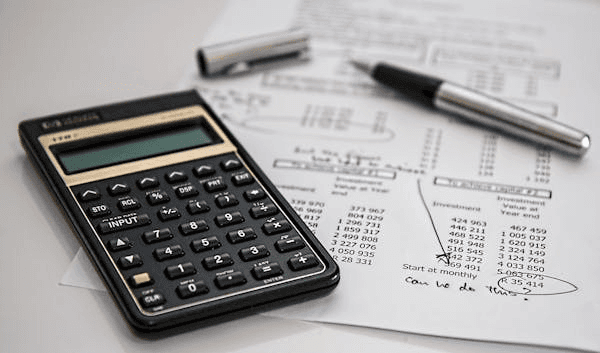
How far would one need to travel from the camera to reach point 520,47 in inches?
27.8

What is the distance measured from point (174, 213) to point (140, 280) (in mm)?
60

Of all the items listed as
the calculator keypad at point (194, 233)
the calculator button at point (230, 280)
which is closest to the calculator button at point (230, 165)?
the calculator keypad at point (194, 233)

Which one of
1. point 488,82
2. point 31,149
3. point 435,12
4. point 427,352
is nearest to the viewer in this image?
point 427,352

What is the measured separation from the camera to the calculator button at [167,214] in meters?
0.46

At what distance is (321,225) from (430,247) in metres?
0.07

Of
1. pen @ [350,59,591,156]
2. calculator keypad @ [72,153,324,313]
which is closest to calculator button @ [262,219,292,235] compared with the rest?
calculator keypad @ [72,153,324,313]

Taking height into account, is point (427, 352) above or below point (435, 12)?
below

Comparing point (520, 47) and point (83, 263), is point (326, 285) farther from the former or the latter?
point (520, 47)

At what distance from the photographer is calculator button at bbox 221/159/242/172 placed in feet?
1.64

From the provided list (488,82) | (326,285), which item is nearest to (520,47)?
(488,82)

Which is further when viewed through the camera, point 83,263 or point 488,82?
point 488,82

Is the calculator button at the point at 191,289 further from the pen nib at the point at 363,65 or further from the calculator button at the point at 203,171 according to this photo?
the pen nib at the point at 363,65

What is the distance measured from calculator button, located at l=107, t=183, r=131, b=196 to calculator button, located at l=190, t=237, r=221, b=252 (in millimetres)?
65

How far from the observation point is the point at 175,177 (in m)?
0.49
